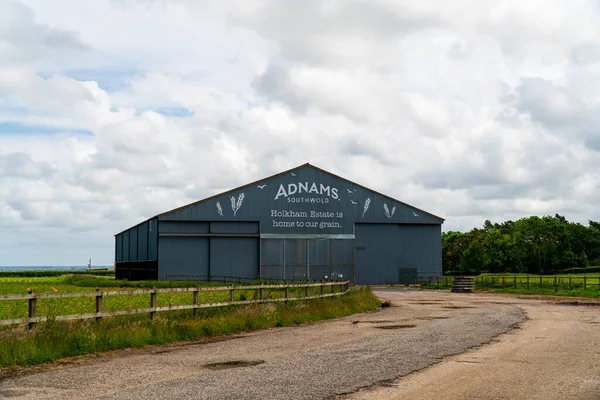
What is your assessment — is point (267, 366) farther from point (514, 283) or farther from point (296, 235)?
point (296, 235)

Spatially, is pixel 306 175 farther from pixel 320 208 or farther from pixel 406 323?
pixel 406 323

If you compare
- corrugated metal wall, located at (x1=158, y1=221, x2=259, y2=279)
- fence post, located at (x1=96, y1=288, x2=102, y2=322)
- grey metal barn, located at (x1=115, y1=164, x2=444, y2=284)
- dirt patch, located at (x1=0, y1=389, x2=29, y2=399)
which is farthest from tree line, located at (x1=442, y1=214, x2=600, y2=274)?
dirt patch, located at (x1=0, y1=389, x2=29, y2=399)

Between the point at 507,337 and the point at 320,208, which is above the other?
the point at 320,208

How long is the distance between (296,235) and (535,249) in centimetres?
7808

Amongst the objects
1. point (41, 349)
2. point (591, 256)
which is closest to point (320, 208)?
point (41, 349)

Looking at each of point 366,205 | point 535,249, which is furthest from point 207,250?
point 535,249

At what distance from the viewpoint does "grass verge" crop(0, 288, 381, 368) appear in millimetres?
13773

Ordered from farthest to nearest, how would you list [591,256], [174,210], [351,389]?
[591,256] < [174,210] < [351,389]

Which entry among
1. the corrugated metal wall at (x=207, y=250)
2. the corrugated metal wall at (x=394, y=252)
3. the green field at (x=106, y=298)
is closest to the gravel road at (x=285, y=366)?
the green field at (x=106, y=298)

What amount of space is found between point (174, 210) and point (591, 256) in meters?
106

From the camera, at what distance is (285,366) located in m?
13.0

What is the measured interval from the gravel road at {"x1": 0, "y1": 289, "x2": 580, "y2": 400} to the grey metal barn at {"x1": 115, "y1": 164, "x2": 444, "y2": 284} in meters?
39.0

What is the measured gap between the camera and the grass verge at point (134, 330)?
542 inches

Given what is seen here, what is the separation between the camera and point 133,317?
1786 centimetres
